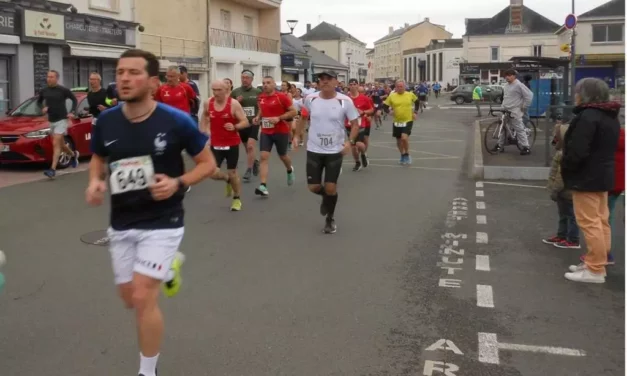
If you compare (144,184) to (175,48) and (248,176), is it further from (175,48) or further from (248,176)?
(175,48)

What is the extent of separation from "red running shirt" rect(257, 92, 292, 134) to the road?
1658mm

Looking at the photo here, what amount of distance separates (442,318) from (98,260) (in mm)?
3376

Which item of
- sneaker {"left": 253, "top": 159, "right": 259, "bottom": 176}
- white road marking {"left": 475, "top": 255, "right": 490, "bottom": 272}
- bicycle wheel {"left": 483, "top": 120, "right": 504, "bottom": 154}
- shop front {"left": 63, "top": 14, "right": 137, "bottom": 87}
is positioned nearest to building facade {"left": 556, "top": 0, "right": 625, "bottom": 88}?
shop front {"left": 63, "top": 14, "right": 137, "bottom": 87}

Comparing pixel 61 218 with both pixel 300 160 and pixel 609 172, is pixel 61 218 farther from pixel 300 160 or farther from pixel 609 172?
pixel 300 160

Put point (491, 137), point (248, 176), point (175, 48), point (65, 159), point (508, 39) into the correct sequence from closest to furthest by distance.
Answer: point (248, 176) < point (65, 159) < point (491, 137) < point (175, 48) < point (508, 39)

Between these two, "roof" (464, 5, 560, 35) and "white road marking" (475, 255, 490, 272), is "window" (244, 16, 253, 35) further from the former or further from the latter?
"roof" (464, 5, 560, 35)

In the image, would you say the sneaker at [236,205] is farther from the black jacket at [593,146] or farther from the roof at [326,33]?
the roof at [326,33]

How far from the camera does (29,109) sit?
14844mm

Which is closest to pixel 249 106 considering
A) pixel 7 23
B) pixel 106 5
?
pixel 7 23

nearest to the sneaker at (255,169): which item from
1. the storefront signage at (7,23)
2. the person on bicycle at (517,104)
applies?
the person on bicycle at (517,104)

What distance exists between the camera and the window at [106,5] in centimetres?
2168

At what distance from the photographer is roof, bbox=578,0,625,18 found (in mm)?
57688

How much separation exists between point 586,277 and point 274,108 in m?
6.02

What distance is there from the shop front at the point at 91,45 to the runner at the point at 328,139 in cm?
1416
